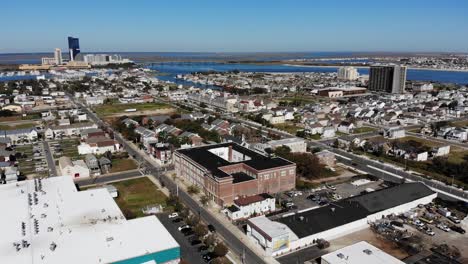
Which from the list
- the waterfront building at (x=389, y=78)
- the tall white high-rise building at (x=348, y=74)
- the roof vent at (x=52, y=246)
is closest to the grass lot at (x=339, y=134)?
the roof vent at (x=52, y=246)

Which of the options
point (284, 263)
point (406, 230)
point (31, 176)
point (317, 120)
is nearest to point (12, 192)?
point (31, 176)

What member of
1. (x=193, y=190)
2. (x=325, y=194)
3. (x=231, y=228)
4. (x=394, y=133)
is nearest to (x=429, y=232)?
(x=325, y=194)

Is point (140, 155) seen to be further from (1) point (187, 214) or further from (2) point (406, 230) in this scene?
(2) point (406, 230)

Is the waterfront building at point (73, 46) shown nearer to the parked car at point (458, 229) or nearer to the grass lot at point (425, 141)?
the grass lot at point (425, 141)

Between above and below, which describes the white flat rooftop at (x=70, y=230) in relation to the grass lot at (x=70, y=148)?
above

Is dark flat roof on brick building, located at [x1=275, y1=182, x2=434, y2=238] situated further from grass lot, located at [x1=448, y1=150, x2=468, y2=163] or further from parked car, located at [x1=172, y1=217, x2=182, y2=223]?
grass lot, located at [x1=448, y1=150, x2=468, y2=163]

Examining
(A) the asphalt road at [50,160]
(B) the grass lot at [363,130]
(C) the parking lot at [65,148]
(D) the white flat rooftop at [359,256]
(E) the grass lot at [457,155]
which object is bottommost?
(A) the asphalt road at [50,160]

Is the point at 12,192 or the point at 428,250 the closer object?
the point at 428,250
